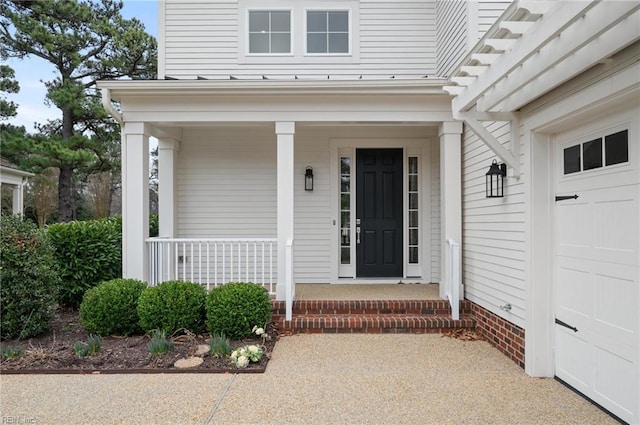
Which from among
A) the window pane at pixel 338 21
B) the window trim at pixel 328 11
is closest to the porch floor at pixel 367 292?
the window trim at pixel 328 11

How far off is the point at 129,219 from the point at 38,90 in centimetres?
1121

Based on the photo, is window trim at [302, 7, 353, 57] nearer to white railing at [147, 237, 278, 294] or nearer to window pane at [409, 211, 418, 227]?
window pane at [409, 211, 418, 227]

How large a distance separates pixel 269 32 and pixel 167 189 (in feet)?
10.1

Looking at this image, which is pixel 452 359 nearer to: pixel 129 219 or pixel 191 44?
pixel 129 219

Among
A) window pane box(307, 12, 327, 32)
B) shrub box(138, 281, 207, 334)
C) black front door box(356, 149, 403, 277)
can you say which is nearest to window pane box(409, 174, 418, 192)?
black front door box(356, 149, 403, 277)

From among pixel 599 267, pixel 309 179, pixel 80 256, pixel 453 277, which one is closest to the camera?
pixel 599 267

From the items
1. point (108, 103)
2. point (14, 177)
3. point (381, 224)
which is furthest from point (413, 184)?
point (14, 177)

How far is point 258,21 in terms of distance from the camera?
6.88 metres

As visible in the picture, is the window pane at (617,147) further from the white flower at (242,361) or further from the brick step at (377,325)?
the white flower at (242,361)

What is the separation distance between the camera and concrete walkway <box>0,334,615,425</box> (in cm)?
291

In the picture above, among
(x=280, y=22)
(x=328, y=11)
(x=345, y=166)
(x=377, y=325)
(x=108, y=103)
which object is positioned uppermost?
(x=328, y=11)

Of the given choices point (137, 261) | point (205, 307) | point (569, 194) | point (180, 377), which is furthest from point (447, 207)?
point (137, 261)

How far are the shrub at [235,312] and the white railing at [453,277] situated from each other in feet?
7.39

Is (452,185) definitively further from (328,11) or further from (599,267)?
(328,11)
